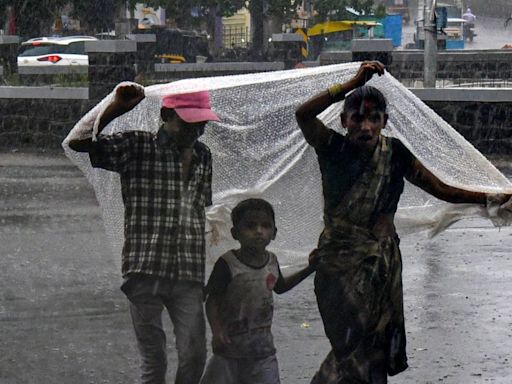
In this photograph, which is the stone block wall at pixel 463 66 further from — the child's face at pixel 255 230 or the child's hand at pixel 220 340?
the child's hand at pixel 220 340

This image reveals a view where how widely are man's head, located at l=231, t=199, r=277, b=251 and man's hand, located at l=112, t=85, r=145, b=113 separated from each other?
2.31 ft

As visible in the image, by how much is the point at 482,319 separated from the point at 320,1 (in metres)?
35.5

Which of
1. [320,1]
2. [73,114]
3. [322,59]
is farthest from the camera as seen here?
[320,1]

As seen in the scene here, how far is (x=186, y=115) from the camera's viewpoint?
5562mm

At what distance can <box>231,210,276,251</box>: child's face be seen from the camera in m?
5.71

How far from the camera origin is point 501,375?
717cm

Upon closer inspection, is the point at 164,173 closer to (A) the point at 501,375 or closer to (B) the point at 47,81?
(A) the point at 501,375

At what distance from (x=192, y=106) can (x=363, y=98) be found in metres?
0.73

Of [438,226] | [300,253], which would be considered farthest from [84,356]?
[438,226]

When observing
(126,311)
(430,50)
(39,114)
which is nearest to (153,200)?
(126,311)

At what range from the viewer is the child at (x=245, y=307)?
5621mm

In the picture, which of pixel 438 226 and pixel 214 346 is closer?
pixel 214 346

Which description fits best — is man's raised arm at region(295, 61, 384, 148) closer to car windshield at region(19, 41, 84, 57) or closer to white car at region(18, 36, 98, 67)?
white car at region(18, 36, 98, 67)

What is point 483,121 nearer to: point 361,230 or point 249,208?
point 249,208
